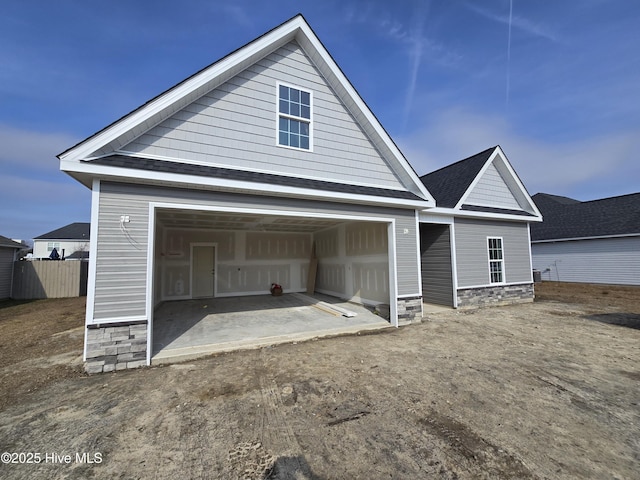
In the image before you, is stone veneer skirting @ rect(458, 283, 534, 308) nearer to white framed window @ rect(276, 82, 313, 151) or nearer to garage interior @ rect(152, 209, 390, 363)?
garage interior @ rect(152, 209, 390, 363)

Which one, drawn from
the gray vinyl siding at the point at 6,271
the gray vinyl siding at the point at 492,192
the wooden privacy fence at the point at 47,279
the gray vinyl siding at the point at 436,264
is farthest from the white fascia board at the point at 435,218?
the gray vinyl siding at the point at 6,271

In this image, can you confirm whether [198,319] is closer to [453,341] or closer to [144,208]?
[144,208]

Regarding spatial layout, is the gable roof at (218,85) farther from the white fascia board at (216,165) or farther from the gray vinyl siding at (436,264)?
the gray vinyl siding at (436,264)

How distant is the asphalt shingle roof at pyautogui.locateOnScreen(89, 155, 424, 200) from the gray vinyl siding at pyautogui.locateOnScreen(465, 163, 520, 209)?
185 inches

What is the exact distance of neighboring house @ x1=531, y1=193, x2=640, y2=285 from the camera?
1484 centimetres

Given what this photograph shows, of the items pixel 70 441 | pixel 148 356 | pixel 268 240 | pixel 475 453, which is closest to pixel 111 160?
pixel 148 356

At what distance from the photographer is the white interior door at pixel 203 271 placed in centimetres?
1183

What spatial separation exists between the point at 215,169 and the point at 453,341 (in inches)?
253

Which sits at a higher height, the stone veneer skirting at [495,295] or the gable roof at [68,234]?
the gable roof at [68,234]

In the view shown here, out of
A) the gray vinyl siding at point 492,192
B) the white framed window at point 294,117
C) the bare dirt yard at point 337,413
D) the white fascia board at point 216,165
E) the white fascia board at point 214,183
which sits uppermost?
the white framed window at point 294,117

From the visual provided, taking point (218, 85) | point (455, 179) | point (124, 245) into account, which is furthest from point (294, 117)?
point (455, 179)

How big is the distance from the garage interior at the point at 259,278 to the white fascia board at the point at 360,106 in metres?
1.84

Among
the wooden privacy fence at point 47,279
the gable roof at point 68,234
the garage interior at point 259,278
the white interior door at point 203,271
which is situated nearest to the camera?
the garage interior at point 259,278

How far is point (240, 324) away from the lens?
7.24m
